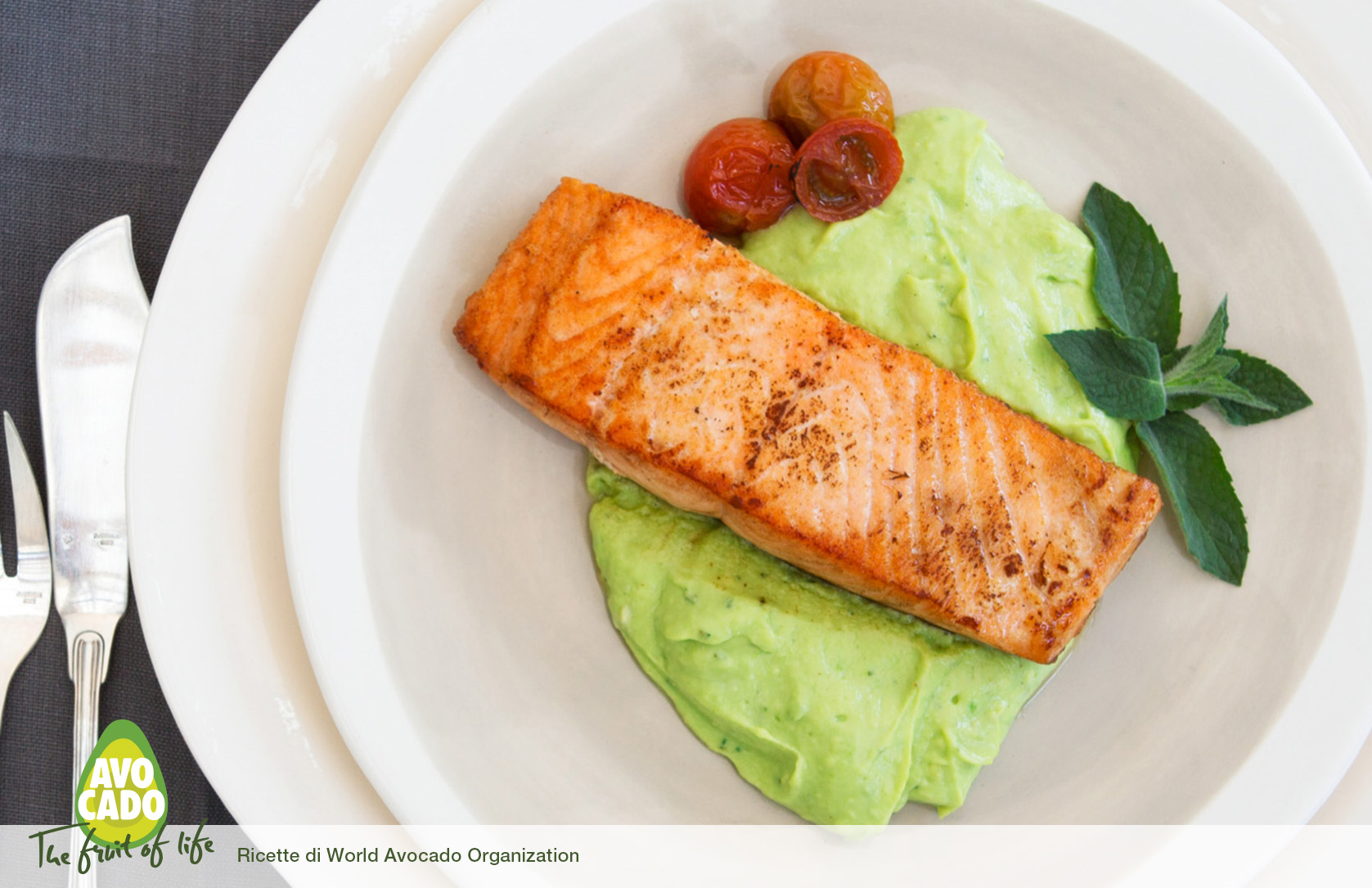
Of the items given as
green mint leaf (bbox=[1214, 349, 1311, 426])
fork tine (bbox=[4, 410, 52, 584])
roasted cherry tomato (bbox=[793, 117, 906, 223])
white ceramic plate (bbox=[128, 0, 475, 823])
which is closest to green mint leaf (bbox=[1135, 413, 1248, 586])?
green mint leaf (bbox=[1214, 349, 1311, 426])

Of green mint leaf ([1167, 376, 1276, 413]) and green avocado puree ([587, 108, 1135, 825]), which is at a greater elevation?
green mint leaf ([1167, 376, 1276, 413])

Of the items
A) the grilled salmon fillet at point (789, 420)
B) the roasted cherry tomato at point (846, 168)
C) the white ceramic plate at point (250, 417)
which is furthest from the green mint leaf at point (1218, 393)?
the white ceramic plate at point (250, 417)

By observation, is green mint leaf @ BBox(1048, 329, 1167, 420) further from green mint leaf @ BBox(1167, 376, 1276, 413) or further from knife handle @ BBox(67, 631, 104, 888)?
knife handle @ BBox(67, 631, 104, 888)

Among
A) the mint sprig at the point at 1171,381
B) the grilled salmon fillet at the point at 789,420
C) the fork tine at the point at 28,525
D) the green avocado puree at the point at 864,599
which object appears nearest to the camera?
the grilled salmon fillet at the point at 789,420

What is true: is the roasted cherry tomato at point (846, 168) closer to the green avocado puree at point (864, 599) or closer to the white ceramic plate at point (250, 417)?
the green avocado puree at point (864, 599)

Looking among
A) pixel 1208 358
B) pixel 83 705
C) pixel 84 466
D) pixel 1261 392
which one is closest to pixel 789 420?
pixel 1208 358
